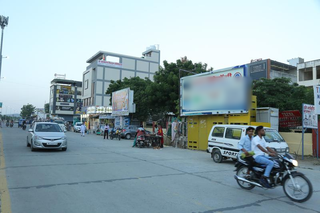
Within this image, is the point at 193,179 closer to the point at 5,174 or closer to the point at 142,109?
the point at 5,174

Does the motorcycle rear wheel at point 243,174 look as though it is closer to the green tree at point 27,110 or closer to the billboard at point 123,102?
the billboard at point 123,102

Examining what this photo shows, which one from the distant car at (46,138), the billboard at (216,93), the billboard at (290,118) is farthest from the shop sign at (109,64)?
the billboard at (290,118)

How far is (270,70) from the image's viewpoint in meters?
41.7

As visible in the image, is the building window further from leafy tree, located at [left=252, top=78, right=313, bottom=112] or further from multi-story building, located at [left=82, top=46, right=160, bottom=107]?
multi-story building, located at [left=82, top=46, right=160, bottom=107]

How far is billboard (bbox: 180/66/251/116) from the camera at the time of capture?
1568 centimetres

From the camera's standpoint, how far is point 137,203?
5344 mm

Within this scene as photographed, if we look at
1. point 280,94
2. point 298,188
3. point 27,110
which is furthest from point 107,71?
point 27,110

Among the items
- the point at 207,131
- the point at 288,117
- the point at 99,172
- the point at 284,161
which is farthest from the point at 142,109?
the point at 284,161

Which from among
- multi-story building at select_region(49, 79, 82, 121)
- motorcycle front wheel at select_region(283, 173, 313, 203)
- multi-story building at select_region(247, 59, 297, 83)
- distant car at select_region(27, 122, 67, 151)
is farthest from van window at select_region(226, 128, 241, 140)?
multi-story building at select_region(49, 79, 82, 121)

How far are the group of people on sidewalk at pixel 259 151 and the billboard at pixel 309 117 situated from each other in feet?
26.0

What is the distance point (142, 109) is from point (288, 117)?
2349 cm

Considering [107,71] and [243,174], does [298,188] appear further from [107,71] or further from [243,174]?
[107,71]

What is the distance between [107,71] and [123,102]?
31.5 m

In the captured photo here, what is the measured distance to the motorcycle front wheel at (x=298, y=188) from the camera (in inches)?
221
